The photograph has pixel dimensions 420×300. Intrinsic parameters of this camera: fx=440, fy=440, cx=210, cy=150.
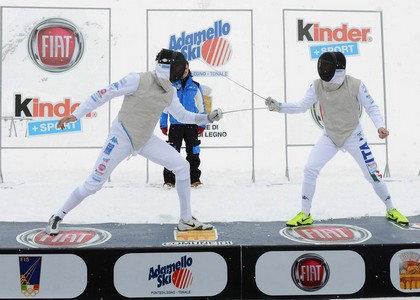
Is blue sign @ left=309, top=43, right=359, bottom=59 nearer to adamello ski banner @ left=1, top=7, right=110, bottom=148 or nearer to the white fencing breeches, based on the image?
adamello ski banner @ left=1, top=7, right=110, bottom=148

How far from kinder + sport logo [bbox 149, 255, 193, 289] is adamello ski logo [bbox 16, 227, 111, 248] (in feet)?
1.91

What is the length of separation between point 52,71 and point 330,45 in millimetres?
4646

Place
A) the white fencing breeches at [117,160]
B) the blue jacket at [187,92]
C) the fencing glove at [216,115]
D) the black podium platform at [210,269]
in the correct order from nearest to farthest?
the black podium platform at [210,269]
the white fencing breeches at [117,160]
the fencing glove at [216,115]
the blue jacket at [187,92]

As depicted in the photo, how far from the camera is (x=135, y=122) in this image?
386 cm

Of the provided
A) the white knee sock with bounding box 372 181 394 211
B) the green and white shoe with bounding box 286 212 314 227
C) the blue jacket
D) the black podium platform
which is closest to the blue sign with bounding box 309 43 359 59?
the blue jacket

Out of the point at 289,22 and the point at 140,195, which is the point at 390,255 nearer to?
the point at 140,195

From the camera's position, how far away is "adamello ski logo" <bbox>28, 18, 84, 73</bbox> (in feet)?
23.5

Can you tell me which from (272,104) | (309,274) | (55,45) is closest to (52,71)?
(55,45)

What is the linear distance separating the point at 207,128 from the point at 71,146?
2.21 metres

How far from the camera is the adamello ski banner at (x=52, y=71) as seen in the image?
707 cm

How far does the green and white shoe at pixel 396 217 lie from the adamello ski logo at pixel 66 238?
2.81m

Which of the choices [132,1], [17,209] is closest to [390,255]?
[17,209]

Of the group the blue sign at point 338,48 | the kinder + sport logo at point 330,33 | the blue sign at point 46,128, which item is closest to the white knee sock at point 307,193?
the blue sign at point 338,48

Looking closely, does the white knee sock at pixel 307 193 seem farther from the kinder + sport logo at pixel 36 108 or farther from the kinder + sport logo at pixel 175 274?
the kinder + sport logo at pixel 36 108
